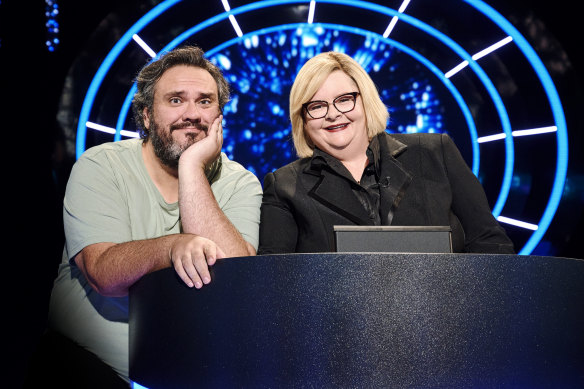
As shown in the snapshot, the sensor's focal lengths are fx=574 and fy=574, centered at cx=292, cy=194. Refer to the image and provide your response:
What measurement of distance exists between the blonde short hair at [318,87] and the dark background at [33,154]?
1.80m

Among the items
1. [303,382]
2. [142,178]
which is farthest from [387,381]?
[142,178]

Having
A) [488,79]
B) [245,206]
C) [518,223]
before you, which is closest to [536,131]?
[488,79]

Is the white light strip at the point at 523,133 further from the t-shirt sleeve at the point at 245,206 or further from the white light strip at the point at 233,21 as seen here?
the t-shirt sleeve at the point at 245,206

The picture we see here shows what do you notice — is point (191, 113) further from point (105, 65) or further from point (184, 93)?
point (105, 65)

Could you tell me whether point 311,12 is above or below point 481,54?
above

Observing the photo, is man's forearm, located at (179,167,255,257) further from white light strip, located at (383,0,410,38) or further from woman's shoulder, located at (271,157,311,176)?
white light strip, located at (383,0,410,38)

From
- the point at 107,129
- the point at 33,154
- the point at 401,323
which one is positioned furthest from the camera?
the point at 107,129

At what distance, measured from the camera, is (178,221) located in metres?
2.10

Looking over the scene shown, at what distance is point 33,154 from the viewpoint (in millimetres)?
3488

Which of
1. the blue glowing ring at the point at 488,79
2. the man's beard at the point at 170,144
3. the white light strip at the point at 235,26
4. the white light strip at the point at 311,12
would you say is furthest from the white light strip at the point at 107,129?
the man's beard at the point at 170,144

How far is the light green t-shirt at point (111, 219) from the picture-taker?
1823mm

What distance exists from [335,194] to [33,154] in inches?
86.3

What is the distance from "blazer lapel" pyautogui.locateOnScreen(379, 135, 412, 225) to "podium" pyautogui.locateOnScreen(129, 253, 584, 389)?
111 centimetres

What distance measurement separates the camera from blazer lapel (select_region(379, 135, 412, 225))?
214cm
